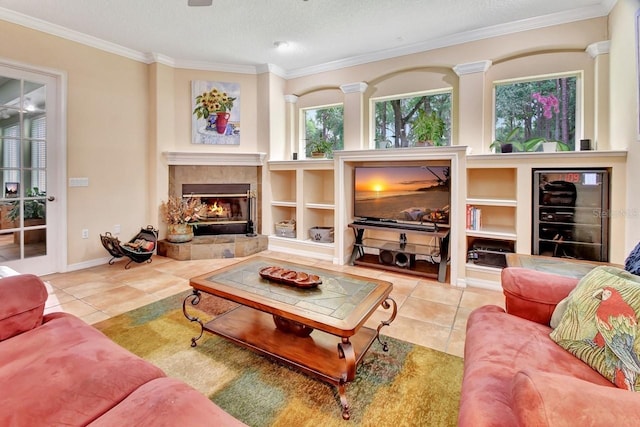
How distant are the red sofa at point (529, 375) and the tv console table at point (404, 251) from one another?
1.89 metres

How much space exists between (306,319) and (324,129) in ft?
12.7

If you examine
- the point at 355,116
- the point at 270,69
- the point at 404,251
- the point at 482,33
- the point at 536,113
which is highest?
the point at 270,69

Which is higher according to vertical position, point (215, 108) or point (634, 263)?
point (215, 108)

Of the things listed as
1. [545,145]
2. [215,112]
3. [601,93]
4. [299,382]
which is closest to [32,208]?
[215,112]

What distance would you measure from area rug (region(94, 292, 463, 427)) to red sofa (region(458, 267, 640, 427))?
0.43m

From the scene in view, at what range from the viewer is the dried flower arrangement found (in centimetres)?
453

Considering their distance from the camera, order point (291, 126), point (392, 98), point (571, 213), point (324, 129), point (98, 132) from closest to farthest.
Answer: point (571, 213) < point (98, 132) < point (392, 98) < point (324, 129) < point (291, 126)

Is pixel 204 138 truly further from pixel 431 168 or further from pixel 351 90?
pixel 431 168

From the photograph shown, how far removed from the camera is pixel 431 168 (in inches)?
145

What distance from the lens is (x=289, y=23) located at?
3521 mm

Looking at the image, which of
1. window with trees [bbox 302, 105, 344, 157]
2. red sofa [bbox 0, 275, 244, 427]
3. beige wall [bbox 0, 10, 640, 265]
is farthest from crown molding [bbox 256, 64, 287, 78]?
red sofa [bbox 0, 275, 244, 427]

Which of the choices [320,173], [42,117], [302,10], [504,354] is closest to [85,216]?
[42,117]

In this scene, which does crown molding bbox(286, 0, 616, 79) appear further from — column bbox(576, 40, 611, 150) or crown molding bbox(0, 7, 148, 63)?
crown molding bbox(0, 7, 148, 63)

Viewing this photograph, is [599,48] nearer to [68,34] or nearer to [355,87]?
[355,87]
